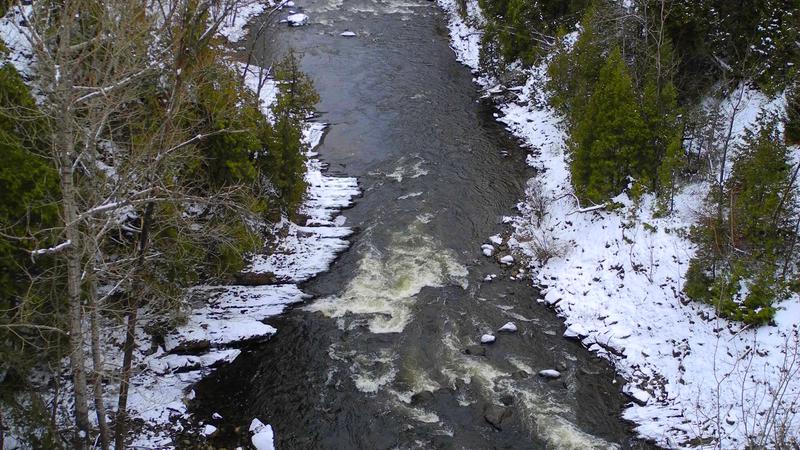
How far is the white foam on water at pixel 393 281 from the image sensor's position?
1920 centimetres

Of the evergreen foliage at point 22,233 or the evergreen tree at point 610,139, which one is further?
the evergreen tree at point 610,139

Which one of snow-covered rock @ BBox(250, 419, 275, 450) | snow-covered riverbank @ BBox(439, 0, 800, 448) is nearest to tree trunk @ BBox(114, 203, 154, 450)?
snow-covered rock @ BBox(250, 419, 275, 450)

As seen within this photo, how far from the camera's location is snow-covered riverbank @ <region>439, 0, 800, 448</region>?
15.1 meters

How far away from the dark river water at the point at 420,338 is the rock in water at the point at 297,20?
45.5ft

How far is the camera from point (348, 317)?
1928cm

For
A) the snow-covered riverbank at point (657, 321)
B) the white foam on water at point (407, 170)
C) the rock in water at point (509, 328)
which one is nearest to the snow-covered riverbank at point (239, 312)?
the white foam on water at point (407, 170)

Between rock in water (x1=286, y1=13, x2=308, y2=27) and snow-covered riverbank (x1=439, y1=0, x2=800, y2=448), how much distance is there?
2284 cm

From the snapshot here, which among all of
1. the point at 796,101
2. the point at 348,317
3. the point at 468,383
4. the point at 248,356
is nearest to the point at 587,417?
the point at 468,383

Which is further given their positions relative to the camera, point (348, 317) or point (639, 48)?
point (639, 48)

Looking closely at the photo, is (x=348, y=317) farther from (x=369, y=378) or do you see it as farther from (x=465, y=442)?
(x=465, y=442)

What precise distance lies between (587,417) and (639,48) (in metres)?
13.5

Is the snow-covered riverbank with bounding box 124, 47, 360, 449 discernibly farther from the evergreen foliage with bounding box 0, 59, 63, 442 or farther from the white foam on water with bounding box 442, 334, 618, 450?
the white foam on water with bounding box 442, 334, 618, 450

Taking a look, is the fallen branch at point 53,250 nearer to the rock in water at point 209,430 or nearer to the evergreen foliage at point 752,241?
the rock in water at point 209,430

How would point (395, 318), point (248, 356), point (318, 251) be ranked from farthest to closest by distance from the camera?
point (318, 251), point (395, 318), point (248, 356)
